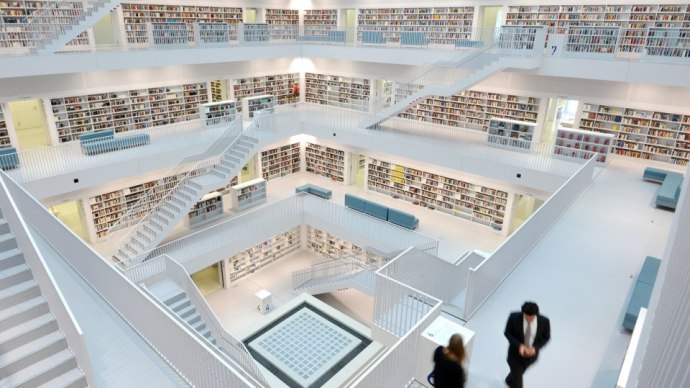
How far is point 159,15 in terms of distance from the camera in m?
14.5

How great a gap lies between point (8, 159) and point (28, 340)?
320 inches

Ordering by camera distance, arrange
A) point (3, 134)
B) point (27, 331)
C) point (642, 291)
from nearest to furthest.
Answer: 1. point (27, 331)
2. point (642, 291)
3. point (3, 134)

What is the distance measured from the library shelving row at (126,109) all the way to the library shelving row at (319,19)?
196 inches

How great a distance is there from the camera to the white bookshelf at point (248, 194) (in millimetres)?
14581

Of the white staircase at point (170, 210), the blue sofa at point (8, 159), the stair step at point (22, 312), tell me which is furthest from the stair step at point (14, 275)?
the blue sofa at point (8, 159)

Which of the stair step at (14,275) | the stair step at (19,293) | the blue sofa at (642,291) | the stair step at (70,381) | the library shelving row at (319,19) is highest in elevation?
the library shelving row at (319,19)

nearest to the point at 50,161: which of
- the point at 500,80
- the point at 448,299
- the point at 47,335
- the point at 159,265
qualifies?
the point at 159,265

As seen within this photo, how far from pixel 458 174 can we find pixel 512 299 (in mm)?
8211

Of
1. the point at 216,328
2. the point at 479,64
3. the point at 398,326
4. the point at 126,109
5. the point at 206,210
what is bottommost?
the point at 216,328

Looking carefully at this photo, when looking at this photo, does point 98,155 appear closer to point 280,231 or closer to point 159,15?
point 280,231

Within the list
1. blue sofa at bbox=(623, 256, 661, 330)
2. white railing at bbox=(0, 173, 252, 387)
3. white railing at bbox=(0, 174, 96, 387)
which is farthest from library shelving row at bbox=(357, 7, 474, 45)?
white railing at bbox=(0, 174, 96, 387)

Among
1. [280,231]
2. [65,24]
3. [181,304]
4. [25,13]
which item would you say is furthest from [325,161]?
Answer: [25,13]

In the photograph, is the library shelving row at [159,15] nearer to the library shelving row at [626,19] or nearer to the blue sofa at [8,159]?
the blue sofa at [8,159]

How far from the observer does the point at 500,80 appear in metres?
13.8
